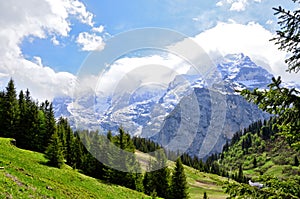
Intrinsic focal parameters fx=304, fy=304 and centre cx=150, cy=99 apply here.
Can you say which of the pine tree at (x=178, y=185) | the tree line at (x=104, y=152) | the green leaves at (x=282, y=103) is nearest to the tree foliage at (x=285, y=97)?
the green leaves at (x=282, y=103)

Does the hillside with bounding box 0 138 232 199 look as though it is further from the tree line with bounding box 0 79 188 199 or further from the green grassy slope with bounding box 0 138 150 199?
the tree line with bounding box 0 79 188 199

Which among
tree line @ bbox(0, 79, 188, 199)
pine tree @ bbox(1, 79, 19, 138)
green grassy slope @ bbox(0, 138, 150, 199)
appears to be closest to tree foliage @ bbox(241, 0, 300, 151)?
green grassy slope @ bbox(0, 138, 150, 199)

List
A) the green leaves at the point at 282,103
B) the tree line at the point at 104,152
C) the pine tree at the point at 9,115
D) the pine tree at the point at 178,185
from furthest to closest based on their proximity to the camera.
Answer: the pine tree at the point at 9,115 → the pine tree at the point at 178,185 → the tree line at the point at 104,152 → the green leaves at the point at 282,103

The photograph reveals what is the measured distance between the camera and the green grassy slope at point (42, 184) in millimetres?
27094

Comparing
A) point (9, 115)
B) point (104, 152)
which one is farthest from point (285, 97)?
point (9, 115)

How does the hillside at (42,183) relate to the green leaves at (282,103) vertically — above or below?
below

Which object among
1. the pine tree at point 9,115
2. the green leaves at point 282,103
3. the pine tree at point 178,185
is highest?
the pine tree at point 9,115

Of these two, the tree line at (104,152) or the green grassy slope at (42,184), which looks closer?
the green grassy slope at (42,184)

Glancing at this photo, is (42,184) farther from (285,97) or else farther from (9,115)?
(9,115)

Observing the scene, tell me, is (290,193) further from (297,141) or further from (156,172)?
(156,172)

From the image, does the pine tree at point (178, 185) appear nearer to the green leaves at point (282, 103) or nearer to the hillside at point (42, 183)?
the hillside at point (42, 183)

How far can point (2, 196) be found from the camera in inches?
907

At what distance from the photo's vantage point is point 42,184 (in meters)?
32.6

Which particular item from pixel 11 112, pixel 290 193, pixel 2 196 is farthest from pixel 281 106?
pixel 11 112
